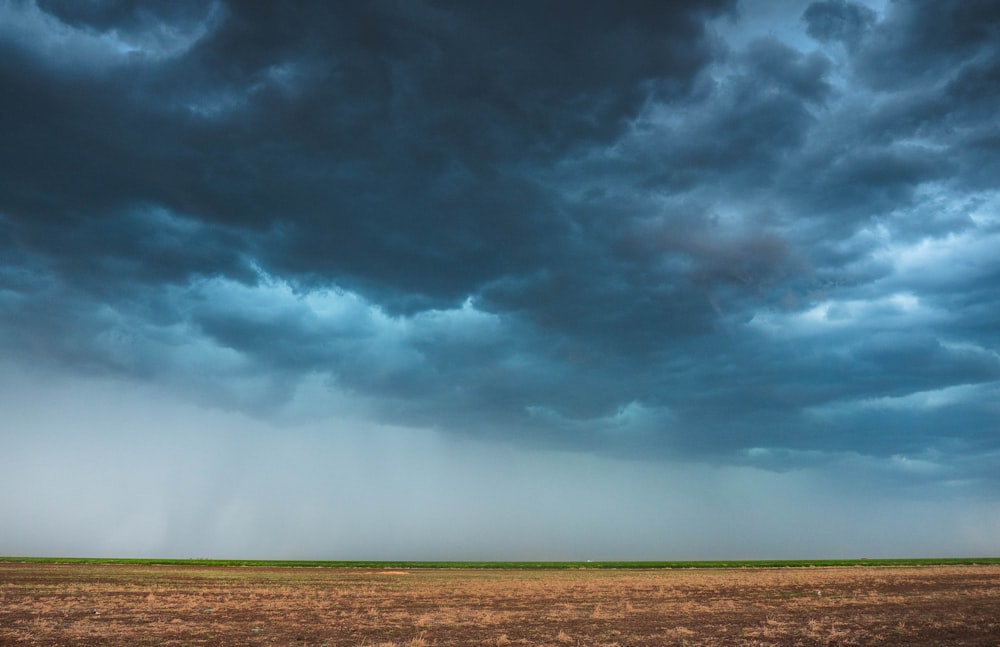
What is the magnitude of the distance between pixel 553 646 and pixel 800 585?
40.8m

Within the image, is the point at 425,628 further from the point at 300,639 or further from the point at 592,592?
the point at 592,592

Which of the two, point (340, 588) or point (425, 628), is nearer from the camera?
point (425, 628)

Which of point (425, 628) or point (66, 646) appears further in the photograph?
point (425, 628)

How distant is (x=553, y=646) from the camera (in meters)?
23.2

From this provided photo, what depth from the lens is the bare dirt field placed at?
24.6 m

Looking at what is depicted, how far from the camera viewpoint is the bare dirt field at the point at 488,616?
24.6 metres

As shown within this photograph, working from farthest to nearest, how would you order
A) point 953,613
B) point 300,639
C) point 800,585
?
1. point 800,585
2. point 953,613
3. point 300,639

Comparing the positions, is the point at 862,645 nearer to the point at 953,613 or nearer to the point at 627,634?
the point at 627,634

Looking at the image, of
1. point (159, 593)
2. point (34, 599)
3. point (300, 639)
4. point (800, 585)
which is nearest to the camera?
point (300, 639)

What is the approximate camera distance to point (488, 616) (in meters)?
32.2

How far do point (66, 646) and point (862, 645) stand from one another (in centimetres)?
2773

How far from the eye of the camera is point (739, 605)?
122ft

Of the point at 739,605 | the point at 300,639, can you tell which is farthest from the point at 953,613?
the point at 300,639

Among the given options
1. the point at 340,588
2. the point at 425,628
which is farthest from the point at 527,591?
the point at 425,628
